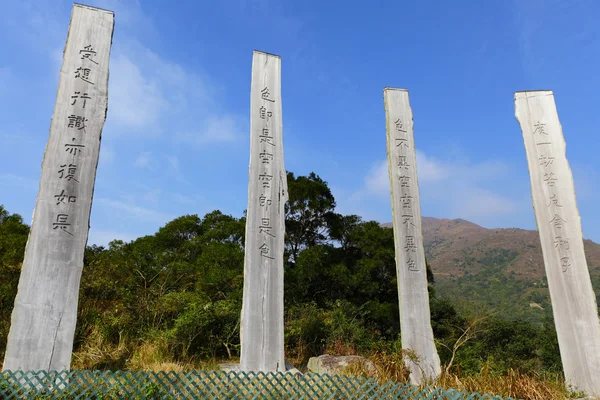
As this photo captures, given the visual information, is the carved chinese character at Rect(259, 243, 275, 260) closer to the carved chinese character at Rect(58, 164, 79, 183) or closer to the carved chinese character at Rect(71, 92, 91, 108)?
the carved chinese character at Rect(58, 164, 79, 183)

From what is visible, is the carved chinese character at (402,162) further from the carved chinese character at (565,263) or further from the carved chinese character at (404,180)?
the carved chinese character at (565,263)

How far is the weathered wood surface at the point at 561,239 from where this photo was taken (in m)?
5.38

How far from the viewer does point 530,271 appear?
36594mm

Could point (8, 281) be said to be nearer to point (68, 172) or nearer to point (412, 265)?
point (68, 172)

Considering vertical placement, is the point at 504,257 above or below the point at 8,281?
above

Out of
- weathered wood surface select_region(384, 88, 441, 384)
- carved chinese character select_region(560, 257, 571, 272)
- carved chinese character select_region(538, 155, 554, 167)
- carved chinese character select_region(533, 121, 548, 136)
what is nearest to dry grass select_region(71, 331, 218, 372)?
weathered wood surface select_region(384, 88, 441, 384)

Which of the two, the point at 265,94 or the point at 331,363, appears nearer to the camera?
the point at 331,363

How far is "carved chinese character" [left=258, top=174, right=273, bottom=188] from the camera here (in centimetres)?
567

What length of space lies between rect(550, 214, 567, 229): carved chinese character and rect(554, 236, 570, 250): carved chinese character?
0.17 metres

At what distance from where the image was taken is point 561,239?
5.81m

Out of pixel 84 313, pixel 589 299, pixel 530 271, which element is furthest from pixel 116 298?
pixel 530 271

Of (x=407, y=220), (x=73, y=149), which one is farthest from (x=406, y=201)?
(x=73, y=149)

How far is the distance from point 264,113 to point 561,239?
4488 mm

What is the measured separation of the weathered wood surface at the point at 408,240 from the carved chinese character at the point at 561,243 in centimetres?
179
